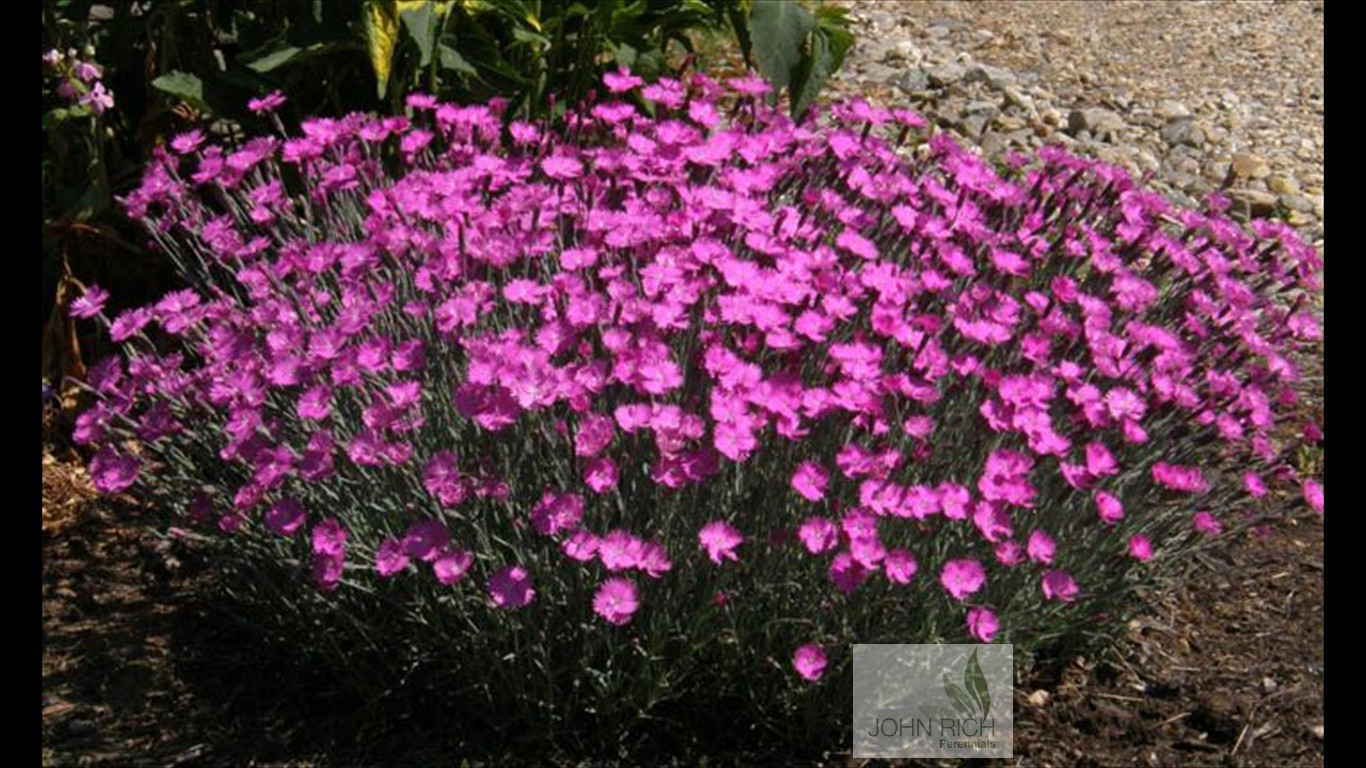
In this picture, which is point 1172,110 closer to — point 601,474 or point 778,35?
point 778,35

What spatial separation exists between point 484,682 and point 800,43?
189 centimetres

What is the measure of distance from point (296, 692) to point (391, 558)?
1.92ft

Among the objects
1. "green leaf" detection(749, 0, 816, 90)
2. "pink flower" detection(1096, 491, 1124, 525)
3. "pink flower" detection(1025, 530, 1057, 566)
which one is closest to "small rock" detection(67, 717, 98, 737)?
"pink flower" detection(1025, 530, 1057, 566)

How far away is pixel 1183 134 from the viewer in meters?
5.43

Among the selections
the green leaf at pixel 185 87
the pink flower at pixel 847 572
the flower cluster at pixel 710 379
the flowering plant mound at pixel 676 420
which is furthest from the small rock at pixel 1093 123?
the pink flower at pixel 847 572

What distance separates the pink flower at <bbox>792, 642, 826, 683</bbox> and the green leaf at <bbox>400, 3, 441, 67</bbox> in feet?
5.52

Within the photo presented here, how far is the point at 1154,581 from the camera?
2.91 meters

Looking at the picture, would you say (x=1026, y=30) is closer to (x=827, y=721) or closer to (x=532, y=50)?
(x=532, y=50)

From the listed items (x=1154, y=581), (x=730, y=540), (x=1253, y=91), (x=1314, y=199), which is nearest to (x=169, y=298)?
(x=730, y=540)

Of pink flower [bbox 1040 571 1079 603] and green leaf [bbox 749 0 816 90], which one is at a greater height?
green leaf [bbox 749 0 816 90]

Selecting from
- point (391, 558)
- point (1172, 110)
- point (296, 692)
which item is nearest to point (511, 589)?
point (391, 558)

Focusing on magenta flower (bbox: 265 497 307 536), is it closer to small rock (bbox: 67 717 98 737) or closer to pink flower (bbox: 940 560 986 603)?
small rock (bbox: 67 717 98 737)

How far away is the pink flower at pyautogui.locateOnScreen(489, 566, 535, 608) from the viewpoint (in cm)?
229

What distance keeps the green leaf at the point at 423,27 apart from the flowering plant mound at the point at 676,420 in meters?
0.35
